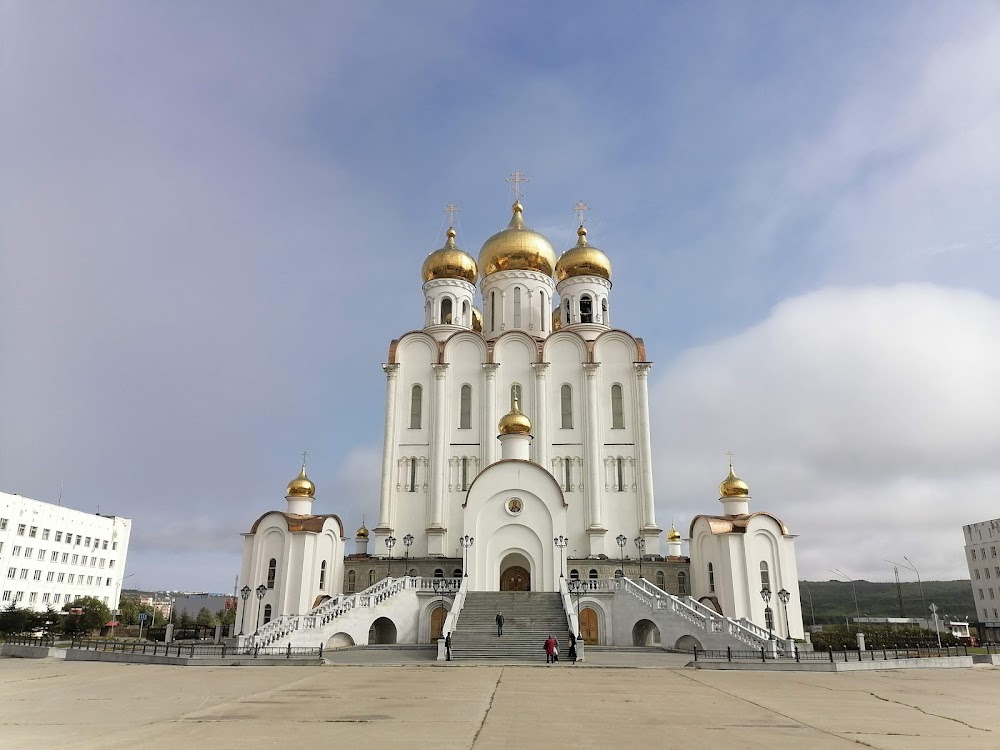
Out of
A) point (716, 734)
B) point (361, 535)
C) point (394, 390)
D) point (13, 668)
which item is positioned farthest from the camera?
point (361, 535)

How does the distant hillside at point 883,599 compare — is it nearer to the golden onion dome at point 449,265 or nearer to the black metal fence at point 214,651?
the golden onion dome at point 449,265

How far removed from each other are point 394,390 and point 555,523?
37.5 feet

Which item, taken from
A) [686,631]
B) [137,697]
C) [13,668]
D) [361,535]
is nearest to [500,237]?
[361,535]

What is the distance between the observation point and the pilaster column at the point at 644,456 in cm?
3466

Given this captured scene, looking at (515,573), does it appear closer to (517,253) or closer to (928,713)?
(517,253)

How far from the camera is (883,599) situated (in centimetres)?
10662

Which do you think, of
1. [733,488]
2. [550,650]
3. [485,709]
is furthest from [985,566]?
[485,709]

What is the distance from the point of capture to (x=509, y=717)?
10.3 metres

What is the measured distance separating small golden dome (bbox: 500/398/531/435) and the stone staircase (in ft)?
26.2

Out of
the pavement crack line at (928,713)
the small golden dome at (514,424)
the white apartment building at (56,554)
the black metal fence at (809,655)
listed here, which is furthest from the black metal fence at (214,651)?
the white apartment building at (56,554)

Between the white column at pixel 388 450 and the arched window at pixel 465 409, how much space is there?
334 cm

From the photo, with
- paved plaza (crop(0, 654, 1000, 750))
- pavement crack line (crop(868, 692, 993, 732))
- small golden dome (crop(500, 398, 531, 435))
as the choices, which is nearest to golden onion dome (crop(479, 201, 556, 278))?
small golden dome (crop(500, 398, 531, 435))

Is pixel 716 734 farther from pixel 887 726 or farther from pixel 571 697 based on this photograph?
pixel 571 697

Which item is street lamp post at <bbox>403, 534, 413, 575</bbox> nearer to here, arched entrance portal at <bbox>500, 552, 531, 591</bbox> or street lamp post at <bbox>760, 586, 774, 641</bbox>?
arched entrance portal at <bbox>500, 552, 531, 591</bbox>
